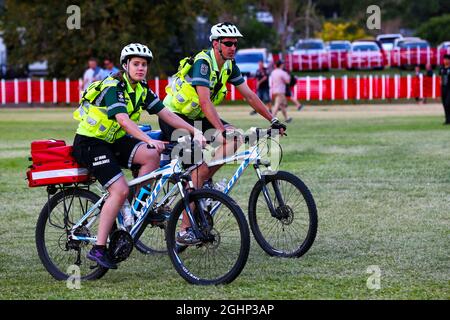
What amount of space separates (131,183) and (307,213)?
143 cm

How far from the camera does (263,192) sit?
933 cm

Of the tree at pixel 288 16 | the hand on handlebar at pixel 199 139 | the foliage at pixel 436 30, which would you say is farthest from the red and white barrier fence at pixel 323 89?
the hand on handlebar at pixel 199 139

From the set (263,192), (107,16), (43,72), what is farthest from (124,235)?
(43,72)

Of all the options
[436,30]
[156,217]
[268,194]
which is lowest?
[156,217]

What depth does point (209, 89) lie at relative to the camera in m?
9.50

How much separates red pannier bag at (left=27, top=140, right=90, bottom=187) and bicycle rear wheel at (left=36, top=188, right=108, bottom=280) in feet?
0.74

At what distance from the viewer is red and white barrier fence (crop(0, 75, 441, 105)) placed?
146 feet

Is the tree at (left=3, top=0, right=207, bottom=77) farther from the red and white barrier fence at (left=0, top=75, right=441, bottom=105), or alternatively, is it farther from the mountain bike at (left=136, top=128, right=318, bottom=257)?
the mountain bike at (left=136, top=128, right=318, bottom=257)

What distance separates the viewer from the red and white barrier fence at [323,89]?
44375 mm

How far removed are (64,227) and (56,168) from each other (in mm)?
521

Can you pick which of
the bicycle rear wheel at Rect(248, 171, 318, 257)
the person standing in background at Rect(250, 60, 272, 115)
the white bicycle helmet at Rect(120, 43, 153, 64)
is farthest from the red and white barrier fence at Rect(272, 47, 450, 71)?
the white bicycle helmet at Rect(120, 43, 153, 64)

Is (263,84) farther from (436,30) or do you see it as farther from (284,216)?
(436,30)

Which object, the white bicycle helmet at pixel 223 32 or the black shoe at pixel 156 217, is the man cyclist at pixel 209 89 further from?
the black shoe at pixel 156 217

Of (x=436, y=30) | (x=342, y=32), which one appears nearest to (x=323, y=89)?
(x=436, y=30)
